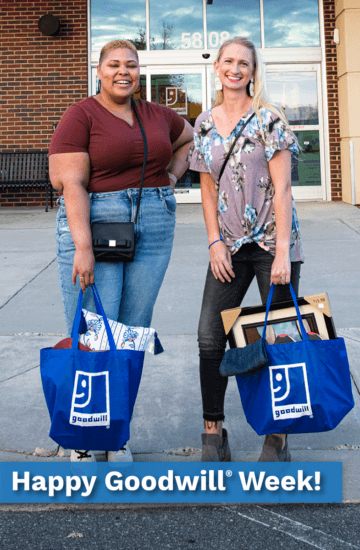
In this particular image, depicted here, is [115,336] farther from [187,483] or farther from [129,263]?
[187,483]

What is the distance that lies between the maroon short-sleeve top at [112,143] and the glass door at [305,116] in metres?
9.82

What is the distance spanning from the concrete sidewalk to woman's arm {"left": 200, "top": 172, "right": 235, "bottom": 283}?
0.85 metres

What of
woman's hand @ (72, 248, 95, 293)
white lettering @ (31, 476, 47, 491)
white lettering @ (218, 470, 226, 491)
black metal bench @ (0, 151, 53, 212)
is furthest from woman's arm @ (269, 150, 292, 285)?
black metal bench @ (0, 151, 53, 212)

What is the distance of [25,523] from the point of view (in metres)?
2.42

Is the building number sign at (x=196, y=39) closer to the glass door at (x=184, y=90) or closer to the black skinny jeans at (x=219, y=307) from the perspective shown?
the glass door at (x=184, y=90)

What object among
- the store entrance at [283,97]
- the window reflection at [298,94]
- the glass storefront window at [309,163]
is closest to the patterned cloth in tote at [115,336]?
the store entrance at [283,97]

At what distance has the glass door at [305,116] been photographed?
12.2m

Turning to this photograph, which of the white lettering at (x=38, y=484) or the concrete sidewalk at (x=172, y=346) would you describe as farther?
the concrete sidewalk at (x=172, y=346)

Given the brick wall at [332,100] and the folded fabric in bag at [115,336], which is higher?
the brick wall at [332,100]

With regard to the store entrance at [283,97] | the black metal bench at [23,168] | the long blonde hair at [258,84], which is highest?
the store entrance at [283,97]

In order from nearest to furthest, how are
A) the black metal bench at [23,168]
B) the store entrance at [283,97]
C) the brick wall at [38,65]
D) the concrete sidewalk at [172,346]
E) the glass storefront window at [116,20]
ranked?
the concrete sidewalk at [172,346]
the black metal bench at [23,168]
the brick wall at [38,65]
the glass storefront window at [116,20]
the store entrance at [283,97]

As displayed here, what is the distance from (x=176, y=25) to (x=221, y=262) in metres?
10.6

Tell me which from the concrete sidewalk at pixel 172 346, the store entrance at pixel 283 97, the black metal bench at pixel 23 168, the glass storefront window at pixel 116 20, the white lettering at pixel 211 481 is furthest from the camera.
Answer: the store entrance at pixel 283 97

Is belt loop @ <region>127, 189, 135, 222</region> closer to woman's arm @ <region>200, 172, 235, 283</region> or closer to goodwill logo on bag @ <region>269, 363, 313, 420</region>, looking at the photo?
woman's arm @ <region>200, 172, 235, 283</region>
